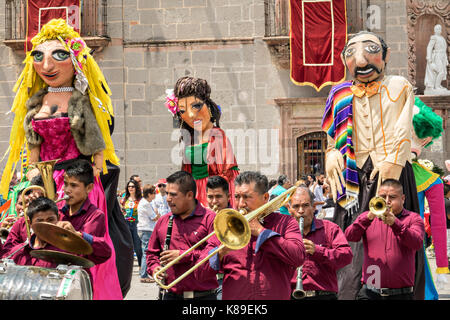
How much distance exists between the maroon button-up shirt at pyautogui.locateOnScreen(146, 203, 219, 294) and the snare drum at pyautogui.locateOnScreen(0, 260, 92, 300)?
742mm

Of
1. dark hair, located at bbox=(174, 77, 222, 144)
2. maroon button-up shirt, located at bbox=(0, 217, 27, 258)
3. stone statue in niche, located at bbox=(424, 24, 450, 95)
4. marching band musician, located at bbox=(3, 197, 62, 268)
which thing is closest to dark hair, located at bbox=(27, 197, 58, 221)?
marching band musician, located at bbox=(3, 197, 62, 268)

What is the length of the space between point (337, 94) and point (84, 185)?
278 cm

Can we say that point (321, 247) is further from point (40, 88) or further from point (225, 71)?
point (225, 71)

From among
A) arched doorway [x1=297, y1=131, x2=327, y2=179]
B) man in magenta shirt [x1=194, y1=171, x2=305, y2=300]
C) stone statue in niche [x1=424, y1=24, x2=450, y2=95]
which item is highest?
stone statue in niche [x1=424, y1=24, x2=450, y2=95]

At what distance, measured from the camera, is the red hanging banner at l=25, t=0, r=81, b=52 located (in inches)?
749

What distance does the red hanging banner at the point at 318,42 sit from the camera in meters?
18.1

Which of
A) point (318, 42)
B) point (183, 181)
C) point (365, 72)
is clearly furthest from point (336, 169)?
point (318, 42)

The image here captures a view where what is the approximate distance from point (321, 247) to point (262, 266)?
89 centimetres

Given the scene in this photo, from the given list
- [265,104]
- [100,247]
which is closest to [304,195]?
[100,247]

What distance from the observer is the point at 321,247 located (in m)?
5.53

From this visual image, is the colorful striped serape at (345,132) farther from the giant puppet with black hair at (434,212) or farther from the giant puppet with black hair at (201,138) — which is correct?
the giant puppet with black hair at (201,138)

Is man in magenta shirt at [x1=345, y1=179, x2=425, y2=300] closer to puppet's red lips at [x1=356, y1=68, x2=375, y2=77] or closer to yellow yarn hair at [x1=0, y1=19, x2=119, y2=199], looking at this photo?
puppet's red lips at [x1=356, y1=68, x2=375, y2=77]

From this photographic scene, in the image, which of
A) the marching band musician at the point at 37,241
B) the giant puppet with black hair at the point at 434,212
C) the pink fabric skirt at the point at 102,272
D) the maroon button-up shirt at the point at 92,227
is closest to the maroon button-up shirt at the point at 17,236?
the marching band musician at the point at 37,241

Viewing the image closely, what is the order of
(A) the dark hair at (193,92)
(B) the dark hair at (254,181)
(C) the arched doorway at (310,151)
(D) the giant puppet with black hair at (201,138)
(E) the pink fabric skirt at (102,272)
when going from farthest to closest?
(C) the arched doorway at (310,151)
(A) the dark hair at (193,92)
(D) the giant puppet with black hair at (201,138)
(E) the pink fabric skirt at (102,272)
(B) the dark hair at (254,181)
